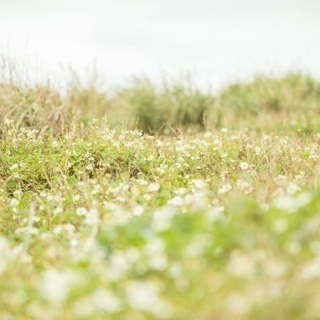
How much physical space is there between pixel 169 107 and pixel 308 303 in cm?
875

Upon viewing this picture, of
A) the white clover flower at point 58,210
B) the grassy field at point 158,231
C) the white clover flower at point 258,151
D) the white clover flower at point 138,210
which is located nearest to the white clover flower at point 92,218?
the grassy field at point 158,231

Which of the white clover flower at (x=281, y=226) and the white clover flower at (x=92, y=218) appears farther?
the white clover flower at (x=92, y=218)

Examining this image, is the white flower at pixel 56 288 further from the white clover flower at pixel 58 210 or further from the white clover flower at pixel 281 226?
the white clover flower at pixel 58 210

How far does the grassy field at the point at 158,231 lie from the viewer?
2.04 m

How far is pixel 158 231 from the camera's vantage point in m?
2.35

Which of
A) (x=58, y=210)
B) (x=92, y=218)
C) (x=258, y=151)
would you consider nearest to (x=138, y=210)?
(x=92, y=218)

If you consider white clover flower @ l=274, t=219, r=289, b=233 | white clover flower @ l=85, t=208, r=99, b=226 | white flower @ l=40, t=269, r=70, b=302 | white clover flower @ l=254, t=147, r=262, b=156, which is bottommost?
white clover flower @ l=254, t=147, r=262, b=156

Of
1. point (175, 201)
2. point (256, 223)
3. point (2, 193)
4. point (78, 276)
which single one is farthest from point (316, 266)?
point (2, 193)

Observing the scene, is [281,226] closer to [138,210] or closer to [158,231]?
[158,231]

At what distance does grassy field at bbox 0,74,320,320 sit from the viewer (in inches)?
80.1

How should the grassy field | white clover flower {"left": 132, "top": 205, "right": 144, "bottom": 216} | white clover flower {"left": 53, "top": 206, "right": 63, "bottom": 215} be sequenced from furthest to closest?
white clover flower {"left": 53, "top": 206, "right": 63, "bottom": 215} < white clover flower {"left": 132, "top": 205, "right": 144, "bottom": 216} < the grassy field

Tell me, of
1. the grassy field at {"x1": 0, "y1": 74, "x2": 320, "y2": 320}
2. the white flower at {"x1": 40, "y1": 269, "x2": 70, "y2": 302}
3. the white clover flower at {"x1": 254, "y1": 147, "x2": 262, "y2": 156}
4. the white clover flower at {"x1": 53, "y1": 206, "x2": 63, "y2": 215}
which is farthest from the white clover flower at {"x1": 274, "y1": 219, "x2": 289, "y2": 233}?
the white clover flower at {"x1": 254, "y1": 147, "x2": 262, "y2": 156}

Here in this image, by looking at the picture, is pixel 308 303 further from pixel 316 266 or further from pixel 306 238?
pixel 306 238

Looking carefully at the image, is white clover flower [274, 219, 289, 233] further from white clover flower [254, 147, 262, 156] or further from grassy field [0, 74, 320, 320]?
white clover flower [254, 147, 262, 156]
